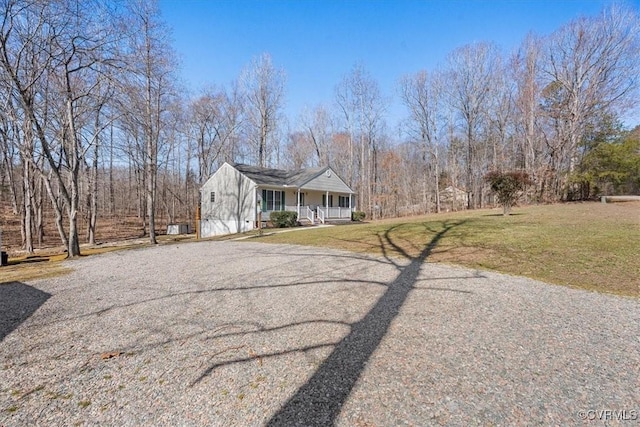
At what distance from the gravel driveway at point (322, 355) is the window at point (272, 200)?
15.1 meters

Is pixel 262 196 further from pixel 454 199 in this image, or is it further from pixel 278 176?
pixel 454 199

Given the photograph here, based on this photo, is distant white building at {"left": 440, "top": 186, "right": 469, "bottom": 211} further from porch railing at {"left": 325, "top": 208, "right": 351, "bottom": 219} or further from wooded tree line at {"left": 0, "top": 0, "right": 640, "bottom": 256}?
porch railing at {"left": 325, "top": 208, "right": 351, "bottom": 219}

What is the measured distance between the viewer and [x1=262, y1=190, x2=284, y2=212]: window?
20062mm

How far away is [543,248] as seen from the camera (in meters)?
7.16

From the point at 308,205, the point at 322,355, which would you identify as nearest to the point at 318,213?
the point at 308,205

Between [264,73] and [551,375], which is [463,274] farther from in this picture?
[264,73]

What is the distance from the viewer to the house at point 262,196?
19875mm

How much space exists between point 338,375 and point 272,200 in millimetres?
18706

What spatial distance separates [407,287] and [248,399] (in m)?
3.41

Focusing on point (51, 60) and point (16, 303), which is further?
point (51, 60)

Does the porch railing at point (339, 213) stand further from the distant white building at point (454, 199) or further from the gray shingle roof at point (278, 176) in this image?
the distant white building at point (454, 199)

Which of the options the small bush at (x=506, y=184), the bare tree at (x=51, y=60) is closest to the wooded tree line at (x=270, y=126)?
the bare tree at (x=51, y=60)

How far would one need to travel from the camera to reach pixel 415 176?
117ft

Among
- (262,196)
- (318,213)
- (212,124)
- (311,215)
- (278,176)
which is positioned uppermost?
(212,124)
